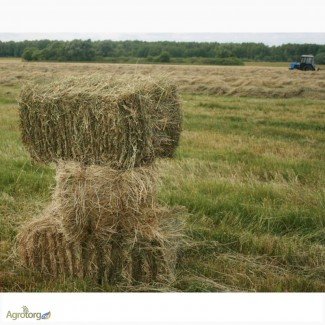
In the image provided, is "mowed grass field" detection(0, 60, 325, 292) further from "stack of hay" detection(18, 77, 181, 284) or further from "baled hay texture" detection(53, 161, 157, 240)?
"baled hay texture" detection(53, 161, 157, 240)

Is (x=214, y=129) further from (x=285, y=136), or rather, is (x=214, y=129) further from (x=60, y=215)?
(x=60, y=215)

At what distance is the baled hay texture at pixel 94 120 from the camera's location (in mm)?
3562

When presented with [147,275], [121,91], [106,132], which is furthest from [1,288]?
[121,91]

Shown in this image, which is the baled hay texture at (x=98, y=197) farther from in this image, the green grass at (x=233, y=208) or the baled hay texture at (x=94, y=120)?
the green grass at (x=233, y=208)

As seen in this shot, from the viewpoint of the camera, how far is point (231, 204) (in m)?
5.15

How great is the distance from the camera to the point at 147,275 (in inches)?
153

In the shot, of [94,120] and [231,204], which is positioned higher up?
[94,120]

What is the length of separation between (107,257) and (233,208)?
1732 millimetres

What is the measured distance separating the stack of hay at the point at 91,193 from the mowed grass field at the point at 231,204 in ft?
0.53

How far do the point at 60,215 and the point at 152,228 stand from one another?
76cm
